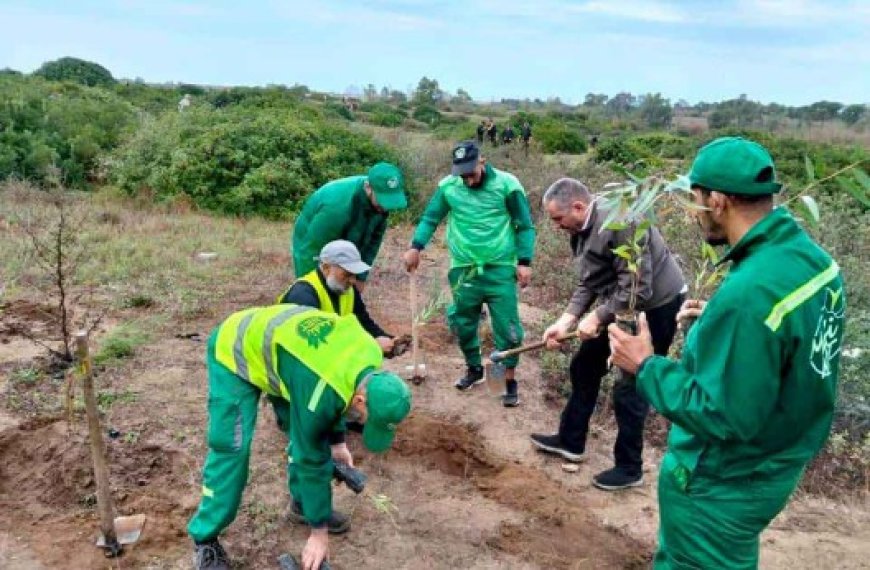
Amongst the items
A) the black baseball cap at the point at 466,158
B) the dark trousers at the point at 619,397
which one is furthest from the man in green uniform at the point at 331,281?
the black baseball cap at the point at 466,158

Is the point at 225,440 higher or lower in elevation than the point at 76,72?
lower

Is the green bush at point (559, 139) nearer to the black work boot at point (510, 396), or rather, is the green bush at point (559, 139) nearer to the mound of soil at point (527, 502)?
the black work boot at point (510, 396)

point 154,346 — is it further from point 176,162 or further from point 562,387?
point 176,162

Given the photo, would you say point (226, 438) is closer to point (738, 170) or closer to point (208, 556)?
point (208, 556)

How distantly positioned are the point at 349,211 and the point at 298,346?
1.78 m

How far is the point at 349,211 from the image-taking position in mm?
4301

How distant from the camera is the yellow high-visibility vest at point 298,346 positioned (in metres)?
2.56

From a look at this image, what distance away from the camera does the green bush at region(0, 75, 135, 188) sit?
13555 millimetres

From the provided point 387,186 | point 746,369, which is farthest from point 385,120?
point 746,369

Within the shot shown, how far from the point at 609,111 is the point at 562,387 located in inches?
1860

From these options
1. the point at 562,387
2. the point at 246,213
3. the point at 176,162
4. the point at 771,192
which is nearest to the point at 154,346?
the point at 562,387

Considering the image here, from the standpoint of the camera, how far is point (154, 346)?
19.6 feet

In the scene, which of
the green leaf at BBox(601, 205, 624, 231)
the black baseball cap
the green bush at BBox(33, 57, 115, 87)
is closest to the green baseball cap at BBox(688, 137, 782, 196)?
the green leaf at BBox(601, 205, 624, 231)

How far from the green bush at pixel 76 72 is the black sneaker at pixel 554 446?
3385cm
